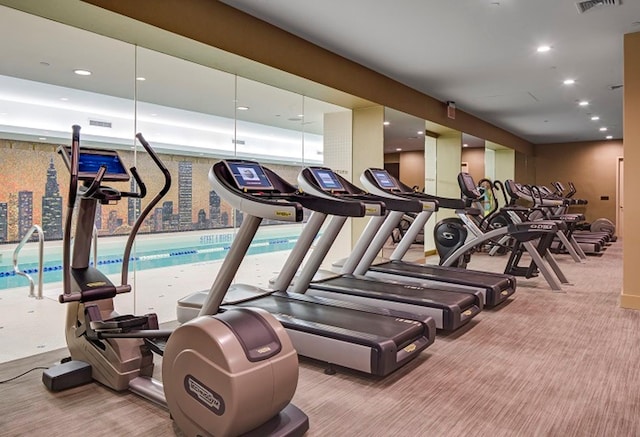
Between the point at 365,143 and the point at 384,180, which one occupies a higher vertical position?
the point at 365,143

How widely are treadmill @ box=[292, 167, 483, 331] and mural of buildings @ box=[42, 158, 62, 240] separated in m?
2.51

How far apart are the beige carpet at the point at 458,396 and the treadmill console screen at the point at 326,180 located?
1.56 m

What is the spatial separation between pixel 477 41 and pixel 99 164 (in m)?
4.28

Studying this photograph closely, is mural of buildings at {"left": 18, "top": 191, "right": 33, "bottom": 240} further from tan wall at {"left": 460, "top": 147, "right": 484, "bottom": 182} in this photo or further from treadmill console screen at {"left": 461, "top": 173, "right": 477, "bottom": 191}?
tan wall at {"left": 460, "top": 147, "right": 484, "bottom": 182}

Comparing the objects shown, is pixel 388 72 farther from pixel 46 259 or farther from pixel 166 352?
pixel 46 259

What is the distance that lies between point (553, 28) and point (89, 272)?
493 cm

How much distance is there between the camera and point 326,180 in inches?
165

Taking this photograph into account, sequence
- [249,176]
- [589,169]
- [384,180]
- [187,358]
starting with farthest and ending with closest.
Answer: [589,169] < [384,180] < [249,176] < [187,358]

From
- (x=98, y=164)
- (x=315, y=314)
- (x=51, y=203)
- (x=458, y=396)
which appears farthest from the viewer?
(x=51, y=203)

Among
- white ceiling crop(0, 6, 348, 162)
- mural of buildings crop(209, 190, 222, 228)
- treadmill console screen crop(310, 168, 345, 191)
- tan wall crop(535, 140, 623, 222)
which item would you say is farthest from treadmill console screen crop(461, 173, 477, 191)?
tan wall crop(535, 140, 623, 222)

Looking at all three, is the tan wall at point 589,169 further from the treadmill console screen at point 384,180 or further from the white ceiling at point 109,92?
the treadmill console screen at point 384,180

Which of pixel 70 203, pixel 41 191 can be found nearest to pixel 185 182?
pixel 41 191

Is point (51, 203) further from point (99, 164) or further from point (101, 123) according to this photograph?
point (99, 164)

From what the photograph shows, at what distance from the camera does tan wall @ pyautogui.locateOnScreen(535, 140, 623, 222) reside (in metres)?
14.0
